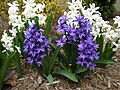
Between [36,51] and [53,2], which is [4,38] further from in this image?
[53,2]

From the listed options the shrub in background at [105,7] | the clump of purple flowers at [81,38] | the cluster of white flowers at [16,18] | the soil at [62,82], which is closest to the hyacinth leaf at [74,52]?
the clump of purple flowers at [81,38]

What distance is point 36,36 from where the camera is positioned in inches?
129

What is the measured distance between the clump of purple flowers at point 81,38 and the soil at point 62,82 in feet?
1.12

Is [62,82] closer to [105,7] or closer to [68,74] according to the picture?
[68,74]

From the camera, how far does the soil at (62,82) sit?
360 cm

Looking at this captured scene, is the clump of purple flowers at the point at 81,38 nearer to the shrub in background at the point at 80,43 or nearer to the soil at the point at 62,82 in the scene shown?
the shrub in background at the point at 80,43

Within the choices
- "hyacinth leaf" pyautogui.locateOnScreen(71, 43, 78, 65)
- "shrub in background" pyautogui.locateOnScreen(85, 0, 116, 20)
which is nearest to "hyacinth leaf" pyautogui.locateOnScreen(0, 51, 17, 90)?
"hyacinth leaf" pyautogui.locateOnScreen(71, 43, 78, 65)

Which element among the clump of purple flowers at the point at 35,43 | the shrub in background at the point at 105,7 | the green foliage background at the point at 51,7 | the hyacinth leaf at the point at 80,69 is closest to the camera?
the clump of purple flowers at the point at 35,43

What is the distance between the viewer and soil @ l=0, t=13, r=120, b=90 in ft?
11.8

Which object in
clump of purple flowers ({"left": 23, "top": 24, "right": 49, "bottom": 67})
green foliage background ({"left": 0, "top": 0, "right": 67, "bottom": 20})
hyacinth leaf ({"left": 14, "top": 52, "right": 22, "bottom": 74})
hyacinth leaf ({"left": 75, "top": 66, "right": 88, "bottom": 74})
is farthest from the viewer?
green foliage background ({"left": 0, "top": 0, "right": 67, "bottom": 20})

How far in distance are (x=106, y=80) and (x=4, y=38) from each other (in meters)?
1.18

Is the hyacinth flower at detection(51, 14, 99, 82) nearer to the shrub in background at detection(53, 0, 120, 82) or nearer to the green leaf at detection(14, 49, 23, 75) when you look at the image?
the shrub in background at detection(53, 0, 120, 82)

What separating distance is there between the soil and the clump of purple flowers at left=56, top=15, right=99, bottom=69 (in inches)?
13.5

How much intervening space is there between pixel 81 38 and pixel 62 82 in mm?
562
